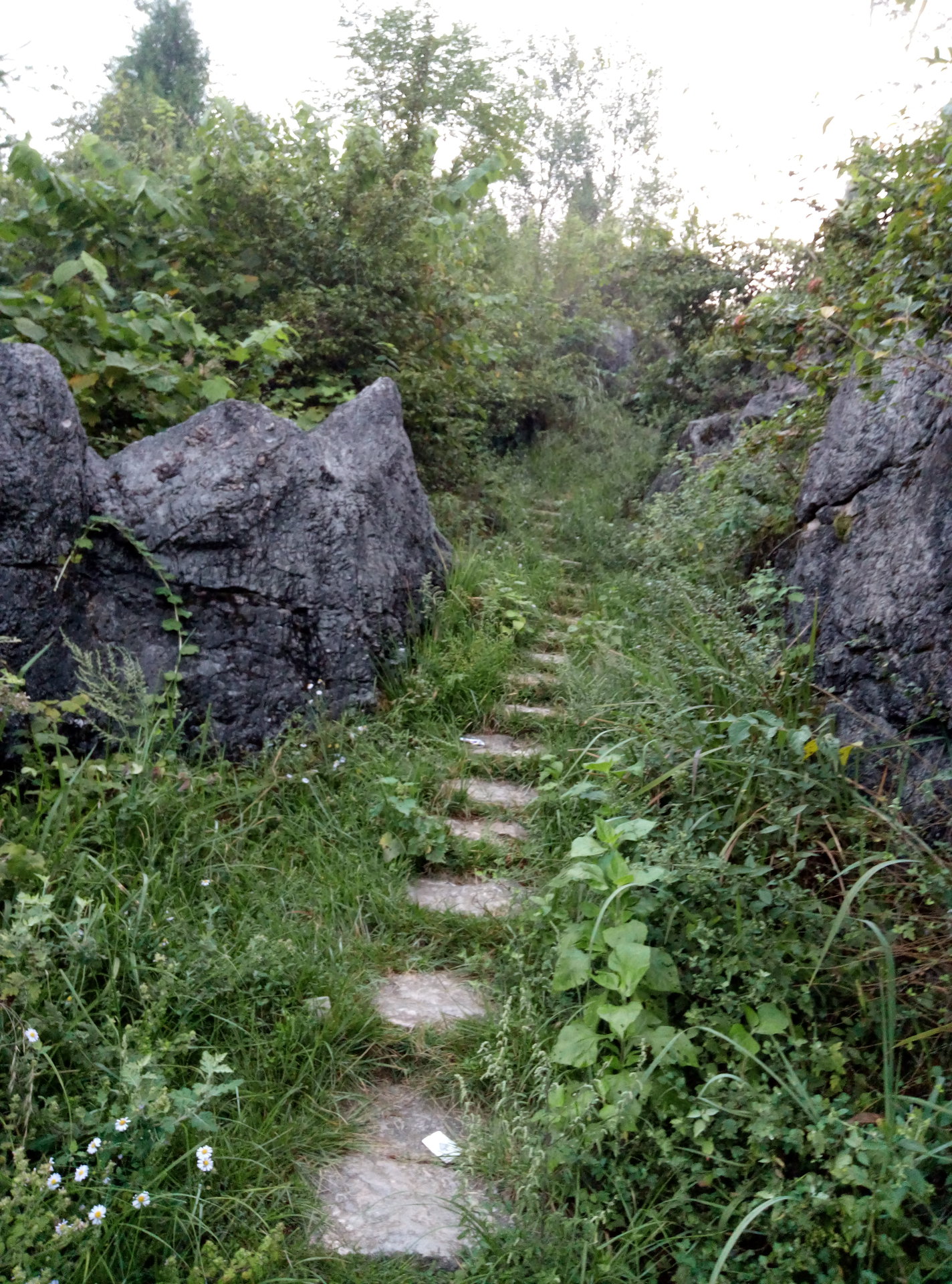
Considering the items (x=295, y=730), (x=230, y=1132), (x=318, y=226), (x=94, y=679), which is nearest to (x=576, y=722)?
(x=295, y=730)

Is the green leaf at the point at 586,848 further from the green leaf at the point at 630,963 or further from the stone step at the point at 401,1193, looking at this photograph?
the stone step at the point at 401,1193

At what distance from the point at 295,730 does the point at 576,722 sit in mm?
1310

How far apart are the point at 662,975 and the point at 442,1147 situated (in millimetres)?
759

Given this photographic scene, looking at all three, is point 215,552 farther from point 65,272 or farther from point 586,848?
point 586,848

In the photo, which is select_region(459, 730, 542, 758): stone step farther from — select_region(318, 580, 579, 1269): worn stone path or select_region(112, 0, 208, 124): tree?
select_region(112, 0, 208, 124): tree

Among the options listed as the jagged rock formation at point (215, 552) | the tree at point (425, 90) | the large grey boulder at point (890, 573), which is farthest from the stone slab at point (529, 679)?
the tree at point (425, 90)

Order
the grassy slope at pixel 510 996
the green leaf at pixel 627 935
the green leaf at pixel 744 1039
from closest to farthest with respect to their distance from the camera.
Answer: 1. the grassy slope at pixel 510 996
2. the green leaf at pixel 744 1039
3. the green leaf at pixel 627 935

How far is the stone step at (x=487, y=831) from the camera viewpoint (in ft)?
12.6

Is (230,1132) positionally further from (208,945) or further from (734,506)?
(734,506)

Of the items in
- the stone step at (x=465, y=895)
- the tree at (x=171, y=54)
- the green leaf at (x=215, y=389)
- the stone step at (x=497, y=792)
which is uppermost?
the tree at (x=171, y=54)

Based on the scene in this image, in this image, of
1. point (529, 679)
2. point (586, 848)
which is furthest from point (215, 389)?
point (586, 848)

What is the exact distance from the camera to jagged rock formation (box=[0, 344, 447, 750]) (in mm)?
3723

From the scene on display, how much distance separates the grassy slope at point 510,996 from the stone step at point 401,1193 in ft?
0.24

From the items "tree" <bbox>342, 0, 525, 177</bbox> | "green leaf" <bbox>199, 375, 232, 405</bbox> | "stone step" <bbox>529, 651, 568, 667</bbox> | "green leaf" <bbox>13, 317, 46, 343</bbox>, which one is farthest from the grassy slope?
"tree" <bbox>342, 0, 525, 177</bbox>
